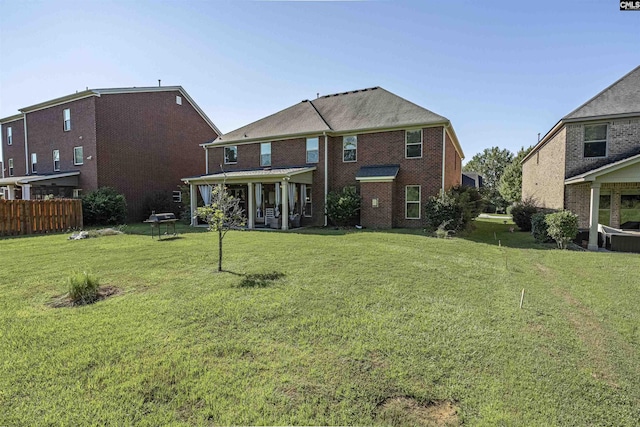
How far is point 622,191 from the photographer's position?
13.1 m

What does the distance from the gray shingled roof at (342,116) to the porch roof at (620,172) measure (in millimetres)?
6213

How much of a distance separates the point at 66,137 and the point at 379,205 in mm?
22742

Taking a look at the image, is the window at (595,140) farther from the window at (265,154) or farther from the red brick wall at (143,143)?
the red brick wall at (143,143)

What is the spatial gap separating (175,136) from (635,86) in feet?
89.9

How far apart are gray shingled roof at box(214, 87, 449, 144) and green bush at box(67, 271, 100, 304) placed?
44.9 feet

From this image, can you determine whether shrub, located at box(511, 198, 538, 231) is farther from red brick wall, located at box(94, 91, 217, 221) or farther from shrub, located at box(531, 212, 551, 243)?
red brick wall, located at box(94, 91, 217, 221)

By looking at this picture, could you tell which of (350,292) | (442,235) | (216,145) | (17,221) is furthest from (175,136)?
(350,292)

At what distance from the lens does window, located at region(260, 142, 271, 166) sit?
1936cm

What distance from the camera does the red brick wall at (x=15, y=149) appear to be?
26.3 m

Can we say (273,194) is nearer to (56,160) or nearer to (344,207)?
(344,207)

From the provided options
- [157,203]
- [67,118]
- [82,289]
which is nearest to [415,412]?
[82,289]

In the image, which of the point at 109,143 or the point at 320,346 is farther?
the point at 109,143

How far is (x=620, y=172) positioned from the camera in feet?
35.4

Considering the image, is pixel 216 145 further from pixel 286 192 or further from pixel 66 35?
pixel 66 35
